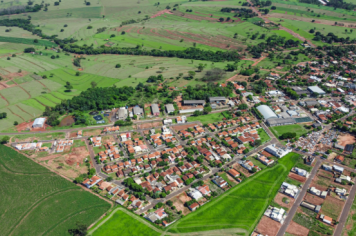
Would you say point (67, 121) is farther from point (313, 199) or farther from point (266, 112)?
point (313, 199)

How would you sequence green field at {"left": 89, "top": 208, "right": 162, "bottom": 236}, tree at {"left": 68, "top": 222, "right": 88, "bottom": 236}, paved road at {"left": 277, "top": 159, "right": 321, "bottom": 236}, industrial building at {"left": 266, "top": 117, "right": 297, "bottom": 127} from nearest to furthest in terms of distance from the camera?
tree at {"left": 68, "top": 222, "right": 88, "bottom": 236}
green field at {"left": 89, "top": 208, "right": 162, "bottom": 236}
paved road at {"left": 277, "top": 159, "right": 321, "bottom": 236}
industrial building at {"left": 266, "top": 117, "right": 297, "bottom": 127}

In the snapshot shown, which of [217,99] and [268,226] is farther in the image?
[217,99]

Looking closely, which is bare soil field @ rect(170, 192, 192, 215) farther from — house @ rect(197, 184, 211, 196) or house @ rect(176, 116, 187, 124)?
house @ rect(176, 116, 187, 124)

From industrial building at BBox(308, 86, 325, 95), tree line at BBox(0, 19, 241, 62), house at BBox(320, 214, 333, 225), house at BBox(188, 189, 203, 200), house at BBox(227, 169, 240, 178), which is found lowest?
house at BBox(188, 189, 203, 200)

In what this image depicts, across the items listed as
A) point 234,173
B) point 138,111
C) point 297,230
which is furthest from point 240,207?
point 138,111

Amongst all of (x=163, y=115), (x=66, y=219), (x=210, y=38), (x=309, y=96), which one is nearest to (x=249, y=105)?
(x=309, y=96)

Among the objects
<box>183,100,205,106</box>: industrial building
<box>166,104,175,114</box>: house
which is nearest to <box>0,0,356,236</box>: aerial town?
<box>183,100,205,106</box>: industrial building

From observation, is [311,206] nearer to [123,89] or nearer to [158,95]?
[158,95]
